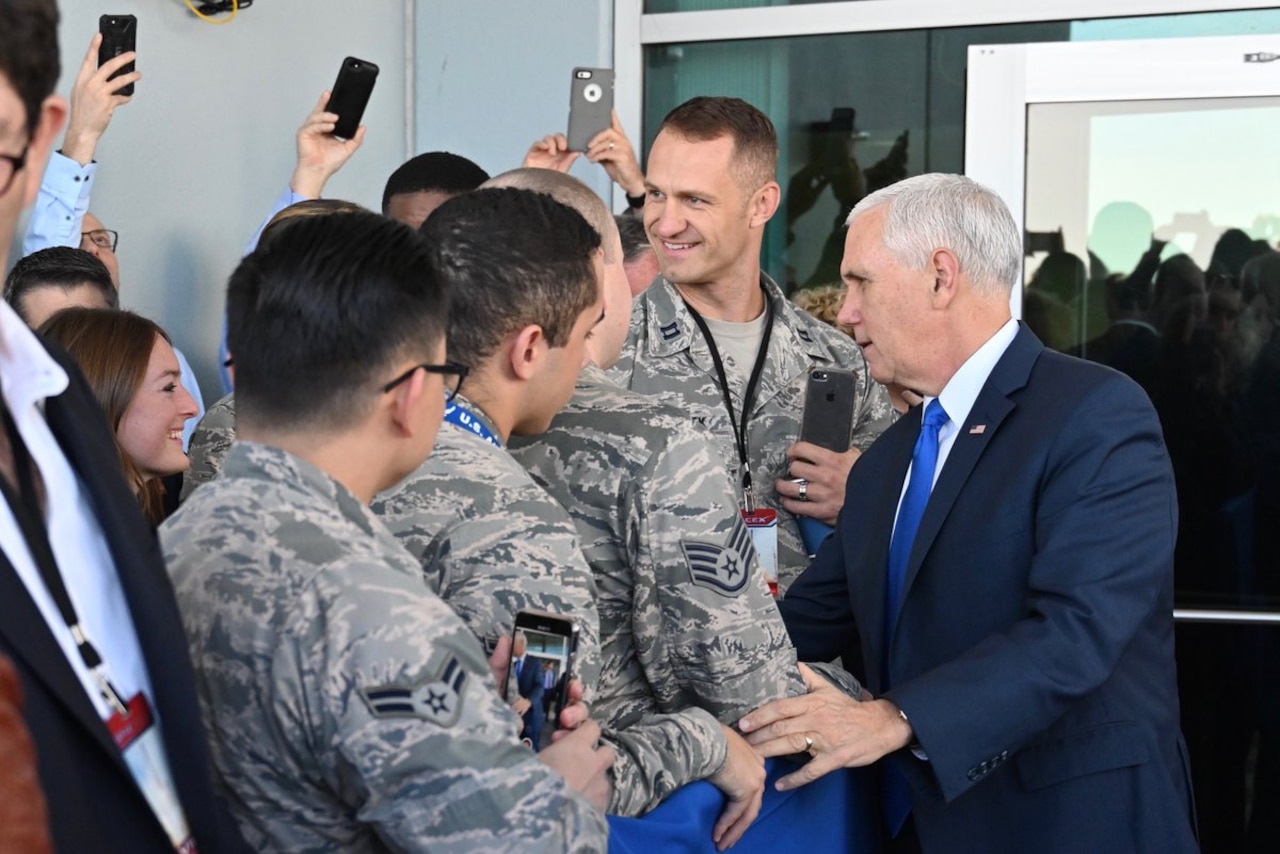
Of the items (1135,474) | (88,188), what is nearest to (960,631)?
(1135,474)

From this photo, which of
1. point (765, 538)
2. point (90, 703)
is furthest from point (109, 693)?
point (765, 538)

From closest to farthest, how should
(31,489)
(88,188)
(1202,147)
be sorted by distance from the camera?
(31,489)
(88,188)
(1202,147)

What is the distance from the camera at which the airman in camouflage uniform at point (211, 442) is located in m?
3.29

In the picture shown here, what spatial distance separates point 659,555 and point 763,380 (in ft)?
5.35

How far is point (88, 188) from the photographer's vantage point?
3584 millimetres

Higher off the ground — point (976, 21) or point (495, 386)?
point (976, 21)

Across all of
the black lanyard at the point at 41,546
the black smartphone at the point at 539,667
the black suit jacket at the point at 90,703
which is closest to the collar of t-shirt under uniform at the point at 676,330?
the black smartphone at the point at 539,667

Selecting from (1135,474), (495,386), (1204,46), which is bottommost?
(1135,474)

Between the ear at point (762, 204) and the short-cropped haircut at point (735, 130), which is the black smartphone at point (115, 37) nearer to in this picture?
the short-cropped haircut at point (735, 130)

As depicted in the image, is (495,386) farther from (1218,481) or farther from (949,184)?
(1218,481)

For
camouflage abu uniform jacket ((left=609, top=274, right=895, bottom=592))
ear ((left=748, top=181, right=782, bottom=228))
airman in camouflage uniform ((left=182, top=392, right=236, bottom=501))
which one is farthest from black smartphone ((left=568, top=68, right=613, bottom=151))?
airman in camouflage uniform ((left=182, top=392, right=236, bottom=501))

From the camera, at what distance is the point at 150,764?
1.18 metres

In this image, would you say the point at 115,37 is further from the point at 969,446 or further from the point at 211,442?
the point at 969,446

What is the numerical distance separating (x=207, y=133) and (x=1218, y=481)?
3254 millimetres
